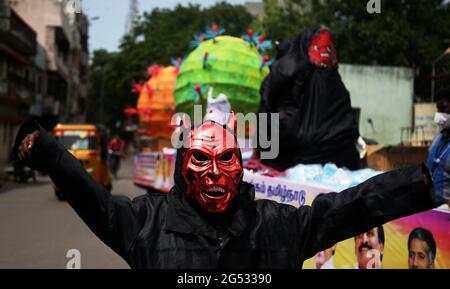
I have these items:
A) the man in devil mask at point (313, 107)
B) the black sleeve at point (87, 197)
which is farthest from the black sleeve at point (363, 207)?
the man in devil mask at point (313, 107)

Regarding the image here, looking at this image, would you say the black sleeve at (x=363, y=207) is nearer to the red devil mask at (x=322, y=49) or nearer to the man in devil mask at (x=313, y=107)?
the man in devil mask at (x=313, y=107)

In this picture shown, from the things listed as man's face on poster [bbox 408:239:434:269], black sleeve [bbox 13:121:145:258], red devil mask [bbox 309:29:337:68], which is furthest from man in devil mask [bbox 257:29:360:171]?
black sleeve [bbox 13:121:145:258]

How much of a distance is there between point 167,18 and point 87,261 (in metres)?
34.7

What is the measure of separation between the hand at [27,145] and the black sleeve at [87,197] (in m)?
0.01

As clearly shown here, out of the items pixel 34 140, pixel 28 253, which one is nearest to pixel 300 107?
pixel 28 253

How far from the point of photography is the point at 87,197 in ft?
6.97

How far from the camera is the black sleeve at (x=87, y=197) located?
2.02 metres

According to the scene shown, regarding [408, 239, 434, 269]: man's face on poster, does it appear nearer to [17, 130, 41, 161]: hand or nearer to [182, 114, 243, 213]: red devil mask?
[182, 114, 243, 213]: red devil mask

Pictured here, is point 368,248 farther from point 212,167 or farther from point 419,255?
point 212,167

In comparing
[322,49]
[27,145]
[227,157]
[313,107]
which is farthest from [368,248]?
[322,49]

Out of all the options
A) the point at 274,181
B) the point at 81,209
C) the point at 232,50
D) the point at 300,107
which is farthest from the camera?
the point at 232,50

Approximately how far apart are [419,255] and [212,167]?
2.36 m
